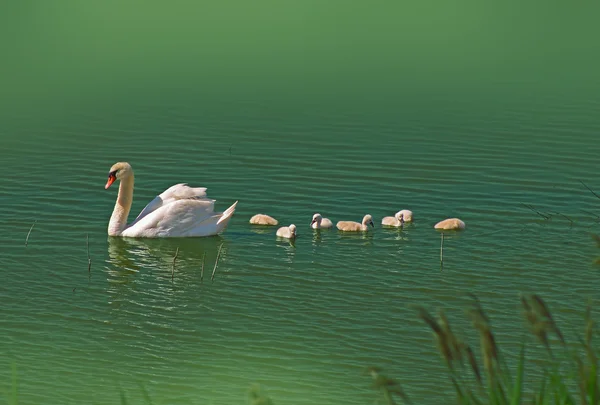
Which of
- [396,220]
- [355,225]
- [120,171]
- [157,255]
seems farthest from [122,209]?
[396,220]

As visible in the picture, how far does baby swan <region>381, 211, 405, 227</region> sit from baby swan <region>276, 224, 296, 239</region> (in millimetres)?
989

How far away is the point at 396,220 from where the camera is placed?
12195mm

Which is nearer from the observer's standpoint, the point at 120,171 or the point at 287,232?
the point at 287,232

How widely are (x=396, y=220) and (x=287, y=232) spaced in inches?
44.3

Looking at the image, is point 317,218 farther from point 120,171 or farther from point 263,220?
point 120,171

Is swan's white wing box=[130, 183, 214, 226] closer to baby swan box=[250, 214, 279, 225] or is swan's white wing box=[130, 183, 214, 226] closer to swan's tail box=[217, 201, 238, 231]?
swan's tail box=[217, 201, 238, 231]

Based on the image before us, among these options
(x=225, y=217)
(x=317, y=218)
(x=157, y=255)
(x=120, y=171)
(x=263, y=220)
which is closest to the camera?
(x=157, y=255)

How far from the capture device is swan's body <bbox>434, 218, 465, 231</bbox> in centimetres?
1202

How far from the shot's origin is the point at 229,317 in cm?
968

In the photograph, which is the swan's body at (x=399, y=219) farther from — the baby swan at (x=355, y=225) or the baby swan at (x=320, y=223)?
the baby swan at (x=320, y=223)

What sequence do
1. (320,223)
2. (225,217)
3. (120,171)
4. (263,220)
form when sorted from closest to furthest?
(320,223) < (225,217) < (263,220) < (120,171)

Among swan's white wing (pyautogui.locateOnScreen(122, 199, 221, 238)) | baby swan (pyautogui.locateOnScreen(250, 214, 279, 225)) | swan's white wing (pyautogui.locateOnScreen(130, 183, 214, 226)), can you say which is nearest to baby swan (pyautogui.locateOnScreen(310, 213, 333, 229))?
baby swan (pyautogui.locateOnScreen(250, 214, 279, 225))

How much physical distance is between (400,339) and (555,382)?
478 centimetres

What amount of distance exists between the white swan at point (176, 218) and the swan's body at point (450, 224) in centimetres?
208
